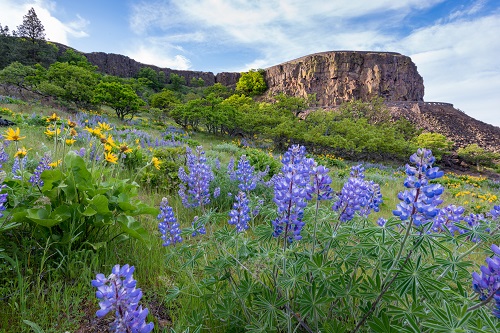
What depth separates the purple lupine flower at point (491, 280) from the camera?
2.84 feet

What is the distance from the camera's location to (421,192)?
38.7 inches

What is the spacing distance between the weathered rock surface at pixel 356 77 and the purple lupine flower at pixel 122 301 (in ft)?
130

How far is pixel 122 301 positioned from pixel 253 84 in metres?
46.6

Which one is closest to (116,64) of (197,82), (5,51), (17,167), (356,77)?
(197,82)

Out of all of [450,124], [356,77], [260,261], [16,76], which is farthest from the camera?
[356,77]

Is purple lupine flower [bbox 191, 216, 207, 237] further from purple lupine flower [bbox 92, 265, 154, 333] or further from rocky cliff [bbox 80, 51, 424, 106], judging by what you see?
rocky cliff [bbox 80, 51, 424, 106]

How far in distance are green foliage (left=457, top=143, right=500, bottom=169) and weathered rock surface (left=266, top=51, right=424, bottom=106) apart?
16100 mm

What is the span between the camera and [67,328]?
1.52m

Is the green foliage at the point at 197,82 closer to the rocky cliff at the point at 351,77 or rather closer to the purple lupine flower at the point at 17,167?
the rocky cliff at the point at 351,77

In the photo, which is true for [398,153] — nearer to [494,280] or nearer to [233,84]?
[494,280]

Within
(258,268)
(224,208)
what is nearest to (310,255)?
(258,268)

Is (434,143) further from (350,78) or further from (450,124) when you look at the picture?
(350,78)

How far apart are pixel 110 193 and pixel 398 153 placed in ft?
66.3

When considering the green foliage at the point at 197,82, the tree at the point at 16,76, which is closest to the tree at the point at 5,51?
the tree at the point at 16,76
